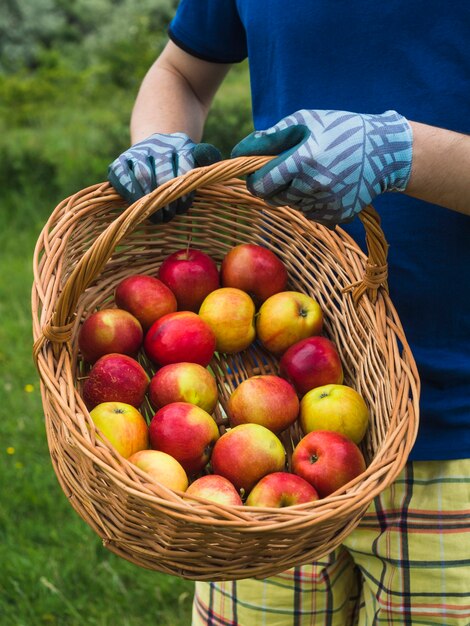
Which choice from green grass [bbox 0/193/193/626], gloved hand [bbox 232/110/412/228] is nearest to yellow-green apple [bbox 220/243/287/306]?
gloved hand [bbox 232/110/412/228]

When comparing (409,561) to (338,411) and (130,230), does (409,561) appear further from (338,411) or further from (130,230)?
(130,230)

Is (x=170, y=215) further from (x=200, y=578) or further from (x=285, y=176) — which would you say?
(x=200, y=578)

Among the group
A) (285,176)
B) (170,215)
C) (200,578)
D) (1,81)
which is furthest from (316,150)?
(1,81)

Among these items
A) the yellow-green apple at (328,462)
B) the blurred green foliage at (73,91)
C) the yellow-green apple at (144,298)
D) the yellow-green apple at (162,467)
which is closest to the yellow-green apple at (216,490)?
the yellow-green apple at (162,467)

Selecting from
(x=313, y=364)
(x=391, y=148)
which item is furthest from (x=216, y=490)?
(x=391, y=148)

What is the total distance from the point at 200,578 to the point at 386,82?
2.77 ft

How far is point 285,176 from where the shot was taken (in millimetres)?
1177

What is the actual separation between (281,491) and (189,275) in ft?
1.65

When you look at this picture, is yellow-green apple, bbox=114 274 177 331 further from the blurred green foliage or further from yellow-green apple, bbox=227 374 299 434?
the blurred green foliage

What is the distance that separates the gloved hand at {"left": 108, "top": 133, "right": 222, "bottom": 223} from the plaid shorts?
2.16 feet

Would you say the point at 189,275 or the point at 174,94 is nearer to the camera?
the point at 189,275

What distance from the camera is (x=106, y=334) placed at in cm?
146

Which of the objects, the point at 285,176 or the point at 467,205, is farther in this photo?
the point at 467,205

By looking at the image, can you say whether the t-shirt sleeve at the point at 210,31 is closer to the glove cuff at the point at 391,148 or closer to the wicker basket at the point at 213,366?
the wicker basket at the point at 213,366
